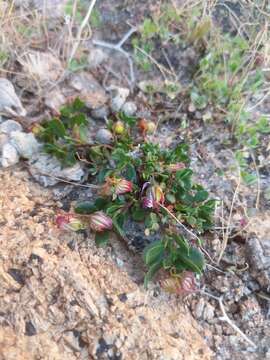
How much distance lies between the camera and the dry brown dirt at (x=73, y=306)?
1.61 metres

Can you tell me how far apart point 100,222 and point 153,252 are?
24 cm

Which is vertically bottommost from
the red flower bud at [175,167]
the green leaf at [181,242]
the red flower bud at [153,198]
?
the green leaf at [181,242]

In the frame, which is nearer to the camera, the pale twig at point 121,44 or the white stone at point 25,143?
the white stone at point 25,143

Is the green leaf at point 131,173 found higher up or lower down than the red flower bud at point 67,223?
higher up

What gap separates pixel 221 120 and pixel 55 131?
34.4 inches

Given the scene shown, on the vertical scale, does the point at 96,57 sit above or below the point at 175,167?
above

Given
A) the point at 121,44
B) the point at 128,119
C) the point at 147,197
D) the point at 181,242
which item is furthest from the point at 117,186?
the point at 121,44

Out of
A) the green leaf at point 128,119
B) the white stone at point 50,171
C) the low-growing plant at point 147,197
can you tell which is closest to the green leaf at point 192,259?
the low-growing plant at point 147,197

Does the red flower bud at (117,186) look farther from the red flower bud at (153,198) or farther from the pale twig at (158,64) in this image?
the pale twig at (158,64)

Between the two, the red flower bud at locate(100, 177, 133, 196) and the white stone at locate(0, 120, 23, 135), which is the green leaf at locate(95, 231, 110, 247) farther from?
the white stone at locate(0, 120, 23, 135)

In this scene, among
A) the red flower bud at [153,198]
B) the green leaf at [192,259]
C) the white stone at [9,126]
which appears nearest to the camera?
the green leaf at [192,259]

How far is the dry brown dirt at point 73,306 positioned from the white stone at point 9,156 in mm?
240

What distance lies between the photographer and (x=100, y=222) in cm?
183

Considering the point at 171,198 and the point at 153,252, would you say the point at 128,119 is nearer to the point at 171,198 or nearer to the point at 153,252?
the point at 171,198
